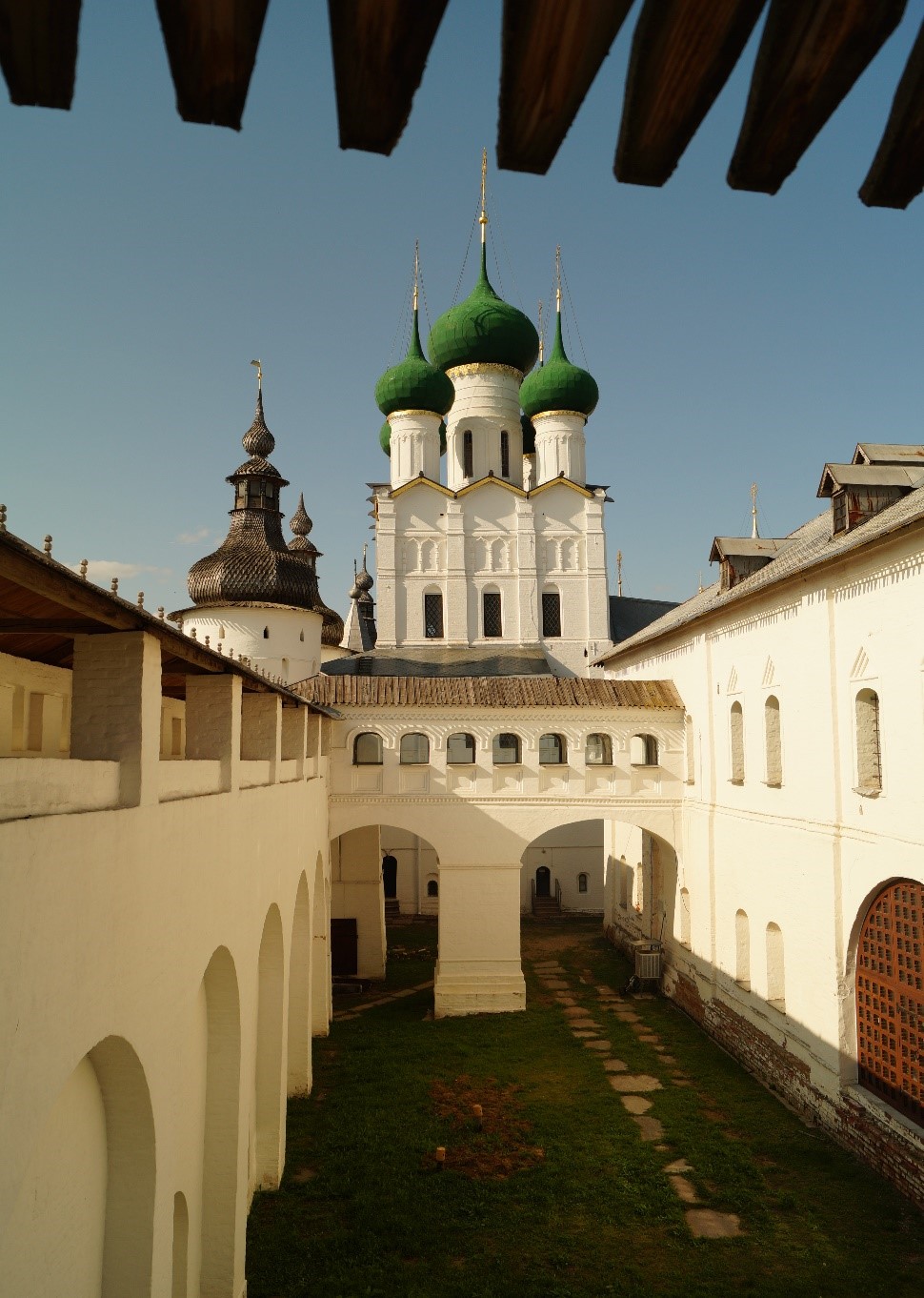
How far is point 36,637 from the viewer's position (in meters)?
7.79

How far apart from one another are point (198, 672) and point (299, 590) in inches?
736

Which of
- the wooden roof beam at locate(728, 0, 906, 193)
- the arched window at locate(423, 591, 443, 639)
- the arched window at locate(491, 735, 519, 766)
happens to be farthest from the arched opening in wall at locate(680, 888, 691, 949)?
the wooden roof beam at locate(728, 0, 906, 193)

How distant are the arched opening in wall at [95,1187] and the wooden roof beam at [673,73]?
556cm

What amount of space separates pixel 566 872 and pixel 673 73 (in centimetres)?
3005

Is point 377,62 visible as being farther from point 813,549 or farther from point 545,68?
point 813,549

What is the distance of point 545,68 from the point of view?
5.09 feet

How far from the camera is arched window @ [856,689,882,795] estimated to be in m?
12.5

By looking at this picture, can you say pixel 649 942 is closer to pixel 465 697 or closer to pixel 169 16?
pixel 465 697

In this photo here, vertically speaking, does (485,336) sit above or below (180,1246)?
above

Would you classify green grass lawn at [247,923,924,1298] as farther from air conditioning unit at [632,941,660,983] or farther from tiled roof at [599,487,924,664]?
tiled roof at [599,487,924,664]

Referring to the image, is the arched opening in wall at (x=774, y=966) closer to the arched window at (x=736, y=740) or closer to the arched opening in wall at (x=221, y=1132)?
the arched window at (x=736, y=740)

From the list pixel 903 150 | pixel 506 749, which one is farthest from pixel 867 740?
pixel 506 749

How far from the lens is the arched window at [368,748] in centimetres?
2028

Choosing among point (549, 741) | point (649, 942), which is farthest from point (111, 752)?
point (549, 741)
